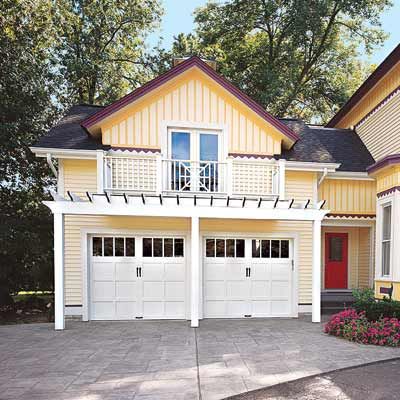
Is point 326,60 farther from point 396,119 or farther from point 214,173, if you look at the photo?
point 214,173

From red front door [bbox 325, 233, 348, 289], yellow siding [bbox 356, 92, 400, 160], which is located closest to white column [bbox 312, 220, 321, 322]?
red front door [bbox 325, 233, 348, 289]

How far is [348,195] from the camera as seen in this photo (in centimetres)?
998

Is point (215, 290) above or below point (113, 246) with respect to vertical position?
below

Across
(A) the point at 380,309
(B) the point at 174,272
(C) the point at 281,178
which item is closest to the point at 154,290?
(B) the point at 174,272

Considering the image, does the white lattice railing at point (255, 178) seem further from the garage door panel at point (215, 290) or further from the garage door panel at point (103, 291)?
the garage door panel at point (103, 291)

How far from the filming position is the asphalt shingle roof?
8.55m

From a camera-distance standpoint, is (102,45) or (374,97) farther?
(102,45)

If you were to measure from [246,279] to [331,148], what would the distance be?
562 cm

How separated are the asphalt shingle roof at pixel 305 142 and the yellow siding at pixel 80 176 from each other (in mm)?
415

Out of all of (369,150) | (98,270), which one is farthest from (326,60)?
(98,270)

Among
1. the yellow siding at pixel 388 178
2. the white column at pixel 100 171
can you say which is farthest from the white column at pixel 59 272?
the yellow siding at pixel 388 178

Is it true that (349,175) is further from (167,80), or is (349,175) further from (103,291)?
(103,291)

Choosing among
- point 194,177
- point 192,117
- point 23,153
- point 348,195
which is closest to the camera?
point 194,177

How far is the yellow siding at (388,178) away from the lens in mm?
7409
